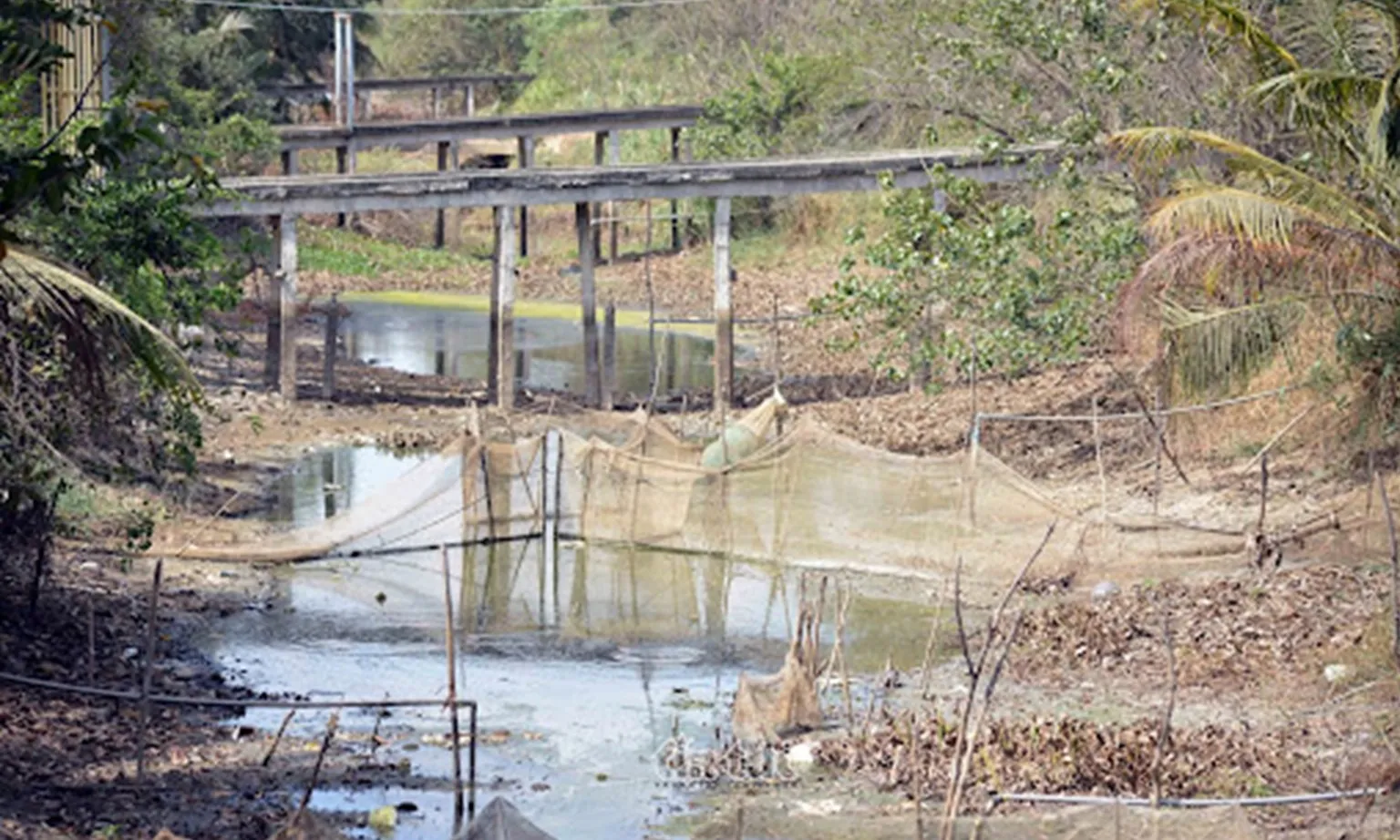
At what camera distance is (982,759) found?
36.6 ft

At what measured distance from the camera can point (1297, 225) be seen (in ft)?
51.6

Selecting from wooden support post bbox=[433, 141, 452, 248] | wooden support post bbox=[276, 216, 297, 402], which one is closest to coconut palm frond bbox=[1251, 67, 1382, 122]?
wooden support post bbox=[276, 216, 297, 402]

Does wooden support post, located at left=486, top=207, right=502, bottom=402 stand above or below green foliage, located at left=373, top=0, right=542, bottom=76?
below

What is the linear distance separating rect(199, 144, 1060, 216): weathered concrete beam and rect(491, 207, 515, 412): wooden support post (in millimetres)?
679

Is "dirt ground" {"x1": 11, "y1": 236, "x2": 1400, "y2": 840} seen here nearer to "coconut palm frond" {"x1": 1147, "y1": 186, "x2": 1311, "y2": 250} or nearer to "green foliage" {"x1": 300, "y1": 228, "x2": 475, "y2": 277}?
"coconut palm frond" {"x1": 1147, "y1": 186, "x2": 1311, "y2": 250}

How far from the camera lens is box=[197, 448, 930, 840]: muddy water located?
1190 centimetres

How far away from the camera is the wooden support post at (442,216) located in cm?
4122

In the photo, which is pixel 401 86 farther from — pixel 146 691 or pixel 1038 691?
pixel 146 691

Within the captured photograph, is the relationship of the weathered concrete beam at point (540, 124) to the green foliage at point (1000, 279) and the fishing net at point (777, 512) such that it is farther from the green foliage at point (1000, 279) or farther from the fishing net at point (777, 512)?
the fishing net at point (777, 512)

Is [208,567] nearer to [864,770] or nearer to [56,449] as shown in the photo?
[56,449]

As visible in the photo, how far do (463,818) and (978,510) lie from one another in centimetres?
656

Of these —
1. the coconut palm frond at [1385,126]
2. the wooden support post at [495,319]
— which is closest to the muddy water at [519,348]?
the wooden support post at [495,319]

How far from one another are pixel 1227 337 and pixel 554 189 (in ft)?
36.2

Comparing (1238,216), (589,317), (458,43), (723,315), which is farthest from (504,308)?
(458,43)
